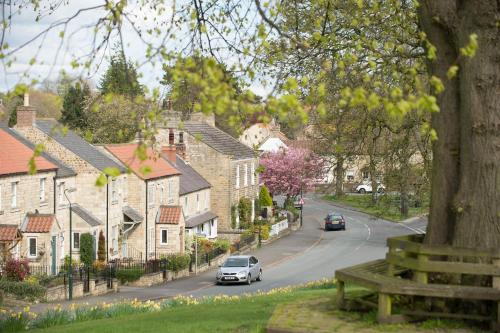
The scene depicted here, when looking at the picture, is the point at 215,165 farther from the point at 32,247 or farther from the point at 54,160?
the point at 32,247

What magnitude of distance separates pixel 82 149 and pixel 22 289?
1526 centimetres

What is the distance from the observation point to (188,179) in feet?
198

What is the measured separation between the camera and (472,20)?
10961mm

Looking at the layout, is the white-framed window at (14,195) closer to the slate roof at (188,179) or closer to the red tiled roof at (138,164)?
the red tiled roof at (138,164)

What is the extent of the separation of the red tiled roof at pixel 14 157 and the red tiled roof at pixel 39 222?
224 centimetres

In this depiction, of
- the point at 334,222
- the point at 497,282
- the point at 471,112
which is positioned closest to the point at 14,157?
the point at 471,112

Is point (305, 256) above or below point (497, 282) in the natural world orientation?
below

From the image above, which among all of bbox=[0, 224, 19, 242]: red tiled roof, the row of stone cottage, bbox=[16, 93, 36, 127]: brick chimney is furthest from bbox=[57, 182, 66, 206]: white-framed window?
bbox=[0, 224, 19, 242]: red tiled roof

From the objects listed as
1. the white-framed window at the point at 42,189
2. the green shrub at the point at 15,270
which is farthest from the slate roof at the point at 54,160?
the green shrub at the point at 15,270

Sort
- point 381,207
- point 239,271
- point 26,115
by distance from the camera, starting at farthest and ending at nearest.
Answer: point 26,115 < point 239,271 < point 381,207

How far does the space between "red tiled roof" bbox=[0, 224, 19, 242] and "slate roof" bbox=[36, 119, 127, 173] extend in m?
8.44

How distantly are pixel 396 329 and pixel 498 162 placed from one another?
249cm

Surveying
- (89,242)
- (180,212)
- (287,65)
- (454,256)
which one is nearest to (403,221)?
(180,212)

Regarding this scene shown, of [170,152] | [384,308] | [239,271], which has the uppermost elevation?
[170,152]
